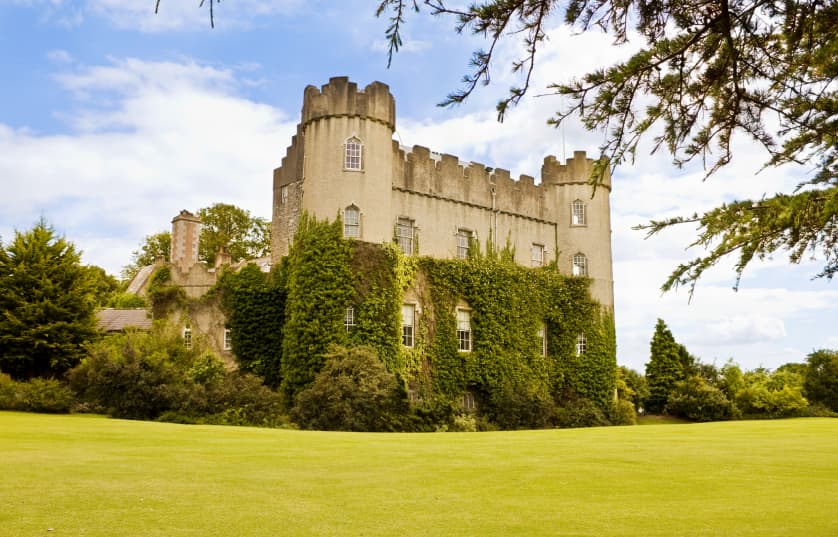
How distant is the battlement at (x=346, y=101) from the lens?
31.0 metres

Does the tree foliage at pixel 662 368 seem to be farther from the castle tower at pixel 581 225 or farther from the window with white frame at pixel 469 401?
the window with white frame at pixel 469 401

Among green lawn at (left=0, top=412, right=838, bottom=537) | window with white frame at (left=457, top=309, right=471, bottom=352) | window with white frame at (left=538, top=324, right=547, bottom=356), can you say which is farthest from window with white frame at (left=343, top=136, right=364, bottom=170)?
green lawn at (left=0, top=412, right=838, bottom=537)

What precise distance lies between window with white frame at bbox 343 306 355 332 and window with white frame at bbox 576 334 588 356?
12873 millimetres

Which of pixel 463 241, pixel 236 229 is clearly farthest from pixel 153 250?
pixel 463 241

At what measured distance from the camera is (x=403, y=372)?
28844 millimetres

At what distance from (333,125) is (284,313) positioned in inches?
312

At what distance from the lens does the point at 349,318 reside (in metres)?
28.0

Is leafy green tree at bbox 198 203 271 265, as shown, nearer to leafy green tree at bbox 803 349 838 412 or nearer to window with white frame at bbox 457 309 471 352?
window with white frame at bbox 457 309 471 352

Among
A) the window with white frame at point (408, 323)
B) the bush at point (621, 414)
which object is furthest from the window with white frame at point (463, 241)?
the bush at point (621, 414)

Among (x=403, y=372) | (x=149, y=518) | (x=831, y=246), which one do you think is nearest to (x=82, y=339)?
(x=403, y=372)

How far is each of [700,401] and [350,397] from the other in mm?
22063

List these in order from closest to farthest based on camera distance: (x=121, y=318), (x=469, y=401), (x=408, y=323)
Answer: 1. (x=408, y=323)
2. (x=469, y=401)
3. (x=121, y=318)

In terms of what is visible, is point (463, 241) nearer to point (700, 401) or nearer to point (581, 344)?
point (581, 344)

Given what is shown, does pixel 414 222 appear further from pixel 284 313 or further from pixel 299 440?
pixel 299 440
